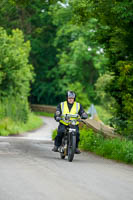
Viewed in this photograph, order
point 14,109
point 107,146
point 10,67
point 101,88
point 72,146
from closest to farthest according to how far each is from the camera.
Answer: point 72,146, point 107,146, point 10,67, point 14,109, point 101,88

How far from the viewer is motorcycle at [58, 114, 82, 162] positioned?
42.8ft

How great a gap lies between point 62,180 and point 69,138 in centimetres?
390

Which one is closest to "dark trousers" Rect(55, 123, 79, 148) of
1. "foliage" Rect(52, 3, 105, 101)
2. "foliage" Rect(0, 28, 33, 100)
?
"foliage" Rect(0, 28, 33, 100)

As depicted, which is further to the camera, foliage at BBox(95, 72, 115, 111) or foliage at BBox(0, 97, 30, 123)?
foliage at BBox(95, 72, 115, 111)

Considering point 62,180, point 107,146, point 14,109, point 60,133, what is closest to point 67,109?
point 60,133

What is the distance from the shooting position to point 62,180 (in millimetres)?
9344

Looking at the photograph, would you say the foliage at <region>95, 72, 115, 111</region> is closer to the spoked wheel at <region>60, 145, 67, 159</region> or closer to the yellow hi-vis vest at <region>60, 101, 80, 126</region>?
the spoked wheel at <region>60, 145, 67, 159</region>

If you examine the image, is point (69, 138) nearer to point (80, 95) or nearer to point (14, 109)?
point (14, 109)

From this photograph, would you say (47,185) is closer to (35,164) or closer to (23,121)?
(35,164)

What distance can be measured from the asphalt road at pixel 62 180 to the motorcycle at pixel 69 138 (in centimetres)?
40

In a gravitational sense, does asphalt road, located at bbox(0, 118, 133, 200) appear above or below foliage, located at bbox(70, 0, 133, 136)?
below

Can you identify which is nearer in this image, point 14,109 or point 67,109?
point 67,109

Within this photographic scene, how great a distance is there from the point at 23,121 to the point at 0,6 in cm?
2684

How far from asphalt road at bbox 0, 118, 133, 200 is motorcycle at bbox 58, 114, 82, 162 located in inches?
15.6
